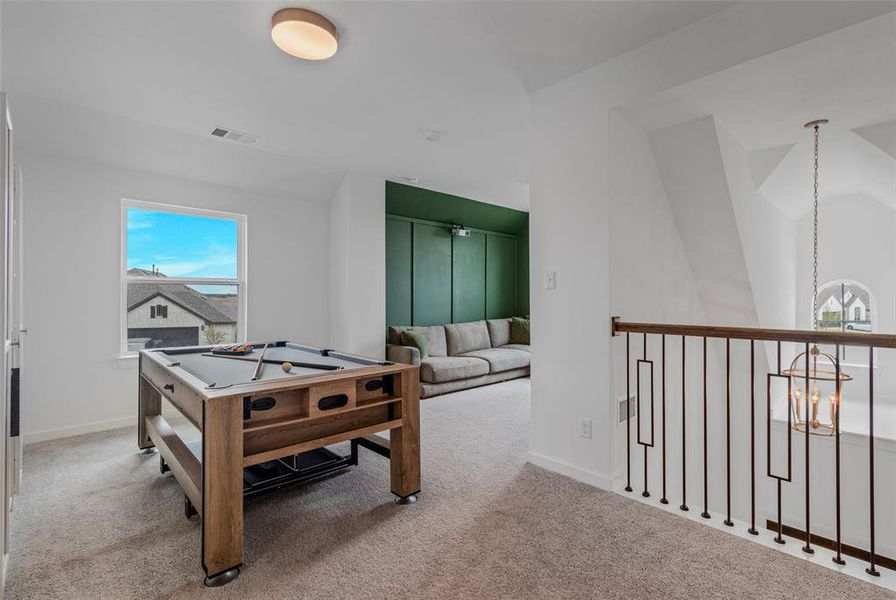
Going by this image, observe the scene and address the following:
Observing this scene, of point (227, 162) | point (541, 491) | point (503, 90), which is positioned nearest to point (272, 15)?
point (503, 90)

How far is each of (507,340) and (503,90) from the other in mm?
4356

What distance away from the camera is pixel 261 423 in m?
1.94

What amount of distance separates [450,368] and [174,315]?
2809mm

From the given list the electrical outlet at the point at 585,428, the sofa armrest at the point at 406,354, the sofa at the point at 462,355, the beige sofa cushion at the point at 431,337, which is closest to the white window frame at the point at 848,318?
the sofa at the point at 462,355

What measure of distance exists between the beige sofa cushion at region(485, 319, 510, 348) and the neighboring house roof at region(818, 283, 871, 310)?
4109 mm

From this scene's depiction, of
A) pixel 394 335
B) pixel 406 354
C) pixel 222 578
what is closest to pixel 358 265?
pixel 394 335

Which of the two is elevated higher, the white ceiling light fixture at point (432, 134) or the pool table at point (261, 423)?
the white ceiling light fixture at point (432, 134)

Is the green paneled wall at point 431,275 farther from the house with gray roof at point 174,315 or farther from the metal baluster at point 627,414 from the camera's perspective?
the metal baluster at point 627,414

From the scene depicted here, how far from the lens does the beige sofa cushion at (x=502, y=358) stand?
5.55 m

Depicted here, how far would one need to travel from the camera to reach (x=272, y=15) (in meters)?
2.16

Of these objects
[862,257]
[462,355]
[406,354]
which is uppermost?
[862,257]

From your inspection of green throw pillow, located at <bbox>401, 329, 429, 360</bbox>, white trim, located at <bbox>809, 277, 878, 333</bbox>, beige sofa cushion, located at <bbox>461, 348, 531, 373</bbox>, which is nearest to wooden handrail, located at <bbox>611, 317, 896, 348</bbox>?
green throw pillow, located at <bbox>401, 329, 429, 360</bbox>

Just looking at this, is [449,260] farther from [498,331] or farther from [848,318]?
[848,318]

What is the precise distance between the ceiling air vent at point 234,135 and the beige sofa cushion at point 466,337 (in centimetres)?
322
